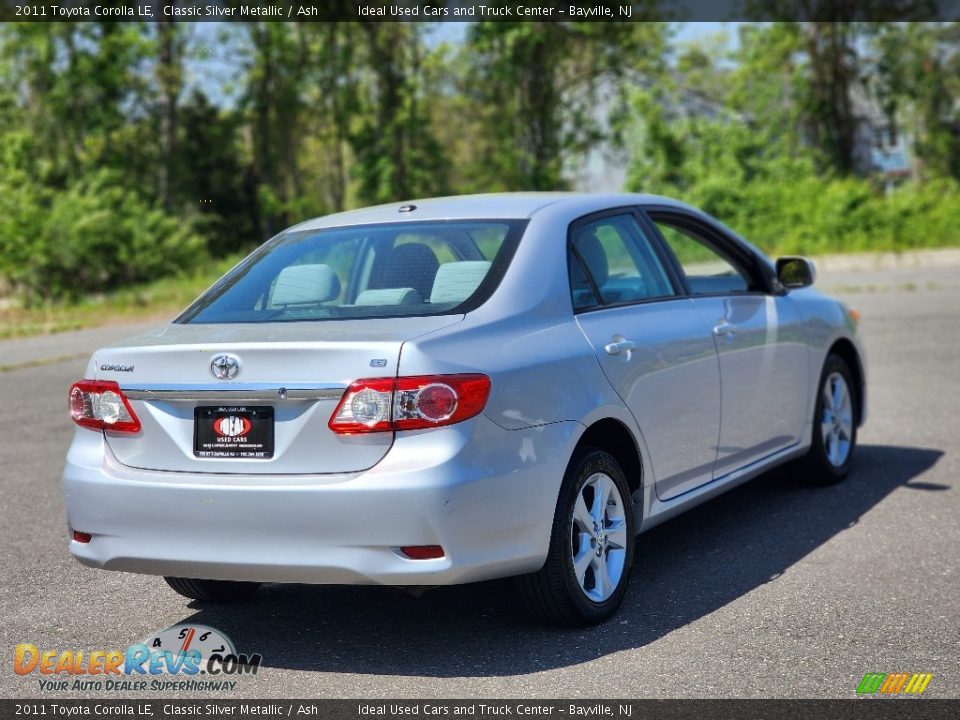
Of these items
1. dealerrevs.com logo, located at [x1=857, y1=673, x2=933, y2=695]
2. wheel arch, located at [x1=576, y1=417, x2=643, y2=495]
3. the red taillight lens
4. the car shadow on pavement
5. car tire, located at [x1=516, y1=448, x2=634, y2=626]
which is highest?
wheel arch, located at [x1=576, y1=417, x2=643, y2=495]

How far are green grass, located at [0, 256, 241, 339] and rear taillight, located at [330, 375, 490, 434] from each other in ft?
60.9

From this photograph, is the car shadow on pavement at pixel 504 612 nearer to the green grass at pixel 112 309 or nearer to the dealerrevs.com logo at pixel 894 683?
the dealerrevs.com logo at pixel 894 683

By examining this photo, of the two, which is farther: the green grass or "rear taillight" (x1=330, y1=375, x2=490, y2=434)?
the green grass

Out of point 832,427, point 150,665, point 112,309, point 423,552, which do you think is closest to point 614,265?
point 423,552

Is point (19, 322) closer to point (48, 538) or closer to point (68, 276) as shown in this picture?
point (68, 276)

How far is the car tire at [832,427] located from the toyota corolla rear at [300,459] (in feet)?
10.1

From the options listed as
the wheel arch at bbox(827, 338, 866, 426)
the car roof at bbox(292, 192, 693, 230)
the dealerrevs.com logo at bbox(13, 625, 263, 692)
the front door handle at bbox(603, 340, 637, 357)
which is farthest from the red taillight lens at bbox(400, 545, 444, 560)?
the wheel arch at bbox(827, 338, 866, 426)

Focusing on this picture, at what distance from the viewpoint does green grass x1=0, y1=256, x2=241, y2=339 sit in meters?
23.5

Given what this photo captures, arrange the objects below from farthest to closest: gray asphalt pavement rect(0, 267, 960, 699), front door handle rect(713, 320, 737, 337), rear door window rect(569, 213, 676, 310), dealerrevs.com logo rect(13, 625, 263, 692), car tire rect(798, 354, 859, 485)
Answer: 1. car tire rect(798, 354, 859, 485)
2. front door handle rect(713, 320, 737, 337)
3. rear door window rect(569, 213, 676, 310)
4. dealerrevs.com logo rect(13, 625, 263, 692)
5. gray asphalt pavement rect(0, 267, 960, 699)

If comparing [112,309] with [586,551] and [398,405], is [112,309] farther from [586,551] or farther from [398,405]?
[398,405]

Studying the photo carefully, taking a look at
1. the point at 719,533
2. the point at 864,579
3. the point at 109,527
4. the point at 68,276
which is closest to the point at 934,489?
the point at 719,533

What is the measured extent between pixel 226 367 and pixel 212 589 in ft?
4.47

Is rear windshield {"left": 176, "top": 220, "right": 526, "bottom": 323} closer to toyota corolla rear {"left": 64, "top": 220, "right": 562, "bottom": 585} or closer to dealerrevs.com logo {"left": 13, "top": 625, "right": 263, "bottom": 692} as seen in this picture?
toyota corolla rear {"left": 64, "top": 220, "right": 562, "bottom": 585}

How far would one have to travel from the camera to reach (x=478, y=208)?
5.72m
